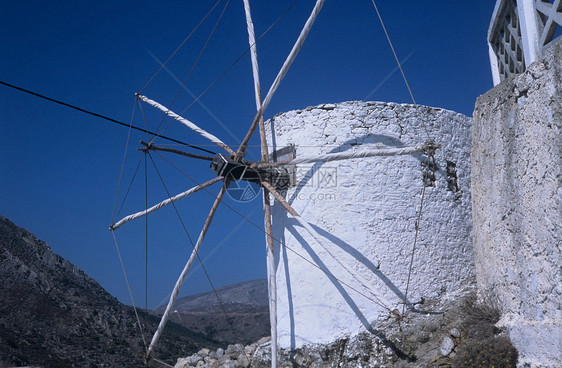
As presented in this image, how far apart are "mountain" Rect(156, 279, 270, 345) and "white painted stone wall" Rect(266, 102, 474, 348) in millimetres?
9293

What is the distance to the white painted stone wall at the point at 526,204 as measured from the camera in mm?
3637

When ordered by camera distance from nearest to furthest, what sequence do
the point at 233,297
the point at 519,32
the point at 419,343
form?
the point at 519,32 → the point at 419,343 → the point at 233,297

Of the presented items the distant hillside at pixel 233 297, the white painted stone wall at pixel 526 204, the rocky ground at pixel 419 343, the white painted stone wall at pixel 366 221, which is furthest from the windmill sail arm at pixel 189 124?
the distant hillside at pixel 233 297

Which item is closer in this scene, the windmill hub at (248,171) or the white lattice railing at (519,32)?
the white lattice railing at (519,32)

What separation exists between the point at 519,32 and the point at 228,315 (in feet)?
70.6

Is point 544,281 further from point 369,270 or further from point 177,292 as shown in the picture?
point 177,292

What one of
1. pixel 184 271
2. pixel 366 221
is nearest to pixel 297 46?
pixel 366 221

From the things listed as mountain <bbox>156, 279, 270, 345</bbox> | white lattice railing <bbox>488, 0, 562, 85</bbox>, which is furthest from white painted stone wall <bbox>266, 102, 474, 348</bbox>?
mountain <bbox>156, 279, 270, 345</bbox>

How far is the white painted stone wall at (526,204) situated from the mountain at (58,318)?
→ 8.88 m

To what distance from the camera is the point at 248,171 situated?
7160mm

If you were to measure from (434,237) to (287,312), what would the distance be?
2.43 metres

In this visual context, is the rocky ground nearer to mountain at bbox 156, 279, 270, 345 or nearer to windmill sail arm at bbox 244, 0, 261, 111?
windmill sail arm at bbox 244, 0, 261, 111

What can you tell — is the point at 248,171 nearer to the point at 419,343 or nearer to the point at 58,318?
the point at 419,343

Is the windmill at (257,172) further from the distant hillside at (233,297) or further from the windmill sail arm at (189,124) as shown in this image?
the distant hillside at (233,297)
